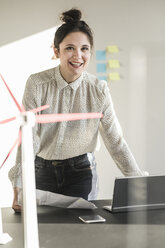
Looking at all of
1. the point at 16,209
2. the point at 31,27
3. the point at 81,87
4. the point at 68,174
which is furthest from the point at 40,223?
the point at 31,27

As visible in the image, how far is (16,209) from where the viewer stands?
130 cm

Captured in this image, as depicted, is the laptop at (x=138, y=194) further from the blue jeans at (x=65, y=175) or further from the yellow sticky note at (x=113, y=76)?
the yellow sticky note at (x=113, y=76)

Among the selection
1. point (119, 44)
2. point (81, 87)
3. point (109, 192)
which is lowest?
point (109, 192)

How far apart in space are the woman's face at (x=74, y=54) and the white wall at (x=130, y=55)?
2.05 ft

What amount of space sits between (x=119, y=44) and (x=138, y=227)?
5.62 feet

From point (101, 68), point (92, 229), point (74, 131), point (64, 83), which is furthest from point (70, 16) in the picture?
point (92, 229)

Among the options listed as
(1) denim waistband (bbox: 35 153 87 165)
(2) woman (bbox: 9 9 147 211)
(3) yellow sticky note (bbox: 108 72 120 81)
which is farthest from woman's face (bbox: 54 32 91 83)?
(3) yellow sticky note (bbox: 108 72 120 81)

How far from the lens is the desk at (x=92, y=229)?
1.03 meters

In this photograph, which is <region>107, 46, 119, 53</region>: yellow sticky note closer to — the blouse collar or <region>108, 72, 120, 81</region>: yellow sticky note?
<region>108, 72, 120, 81</region>: yellow sticky note

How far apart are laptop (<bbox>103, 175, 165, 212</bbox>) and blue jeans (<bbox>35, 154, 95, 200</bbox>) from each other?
391mm

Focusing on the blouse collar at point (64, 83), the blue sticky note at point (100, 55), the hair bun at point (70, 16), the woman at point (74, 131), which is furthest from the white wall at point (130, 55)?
the blouse collar at point (64, 83)

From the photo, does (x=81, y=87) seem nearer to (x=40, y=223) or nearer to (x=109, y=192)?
(x=40, y=223)

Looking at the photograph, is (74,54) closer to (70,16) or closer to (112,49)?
(70,16)

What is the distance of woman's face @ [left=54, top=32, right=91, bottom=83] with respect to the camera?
176cm
